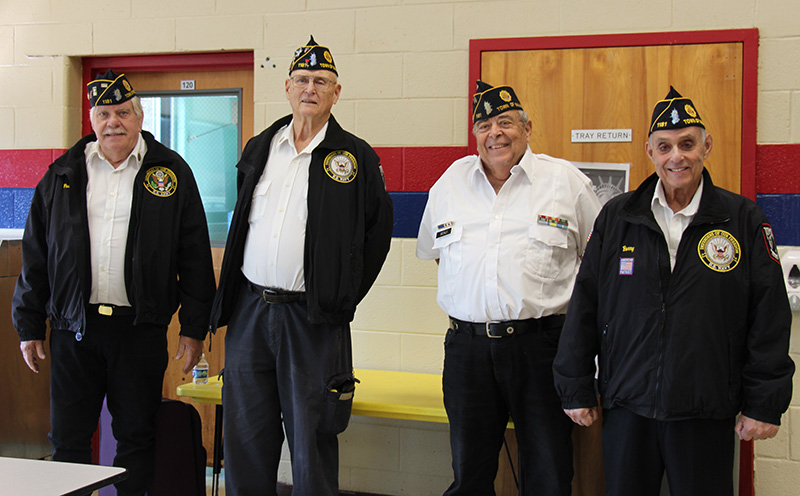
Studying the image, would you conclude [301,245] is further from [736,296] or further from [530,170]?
Answer: [736,296]

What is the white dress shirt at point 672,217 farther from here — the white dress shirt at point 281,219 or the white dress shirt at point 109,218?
the white dress shirt at point 109,218

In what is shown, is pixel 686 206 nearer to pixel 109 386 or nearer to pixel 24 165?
pixel 109 386

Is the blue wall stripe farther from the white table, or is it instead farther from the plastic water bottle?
the white table

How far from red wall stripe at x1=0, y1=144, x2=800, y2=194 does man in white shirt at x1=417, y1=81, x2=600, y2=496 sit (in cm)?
69

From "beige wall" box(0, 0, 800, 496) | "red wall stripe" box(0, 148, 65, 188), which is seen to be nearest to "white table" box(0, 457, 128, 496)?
"beige wall" box(0, 0, 800, 496)

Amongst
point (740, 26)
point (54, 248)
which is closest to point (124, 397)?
point (54, 248)

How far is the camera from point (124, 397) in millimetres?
2418

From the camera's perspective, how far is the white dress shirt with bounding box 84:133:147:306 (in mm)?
2410

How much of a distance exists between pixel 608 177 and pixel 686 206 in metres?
0.94

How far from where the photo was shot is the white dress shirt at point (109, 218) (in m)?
2.41

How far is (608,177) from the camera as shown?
288 centimetres

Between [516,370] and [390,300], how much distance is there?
1082 millimetres

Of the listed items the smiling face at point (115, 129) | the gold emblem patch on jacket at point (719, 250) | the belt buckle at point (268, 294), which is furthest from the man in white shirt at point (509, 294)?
the smiling face at point (115, 129)

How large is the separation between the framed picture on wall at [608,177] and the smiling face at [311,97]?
46.9 inches
